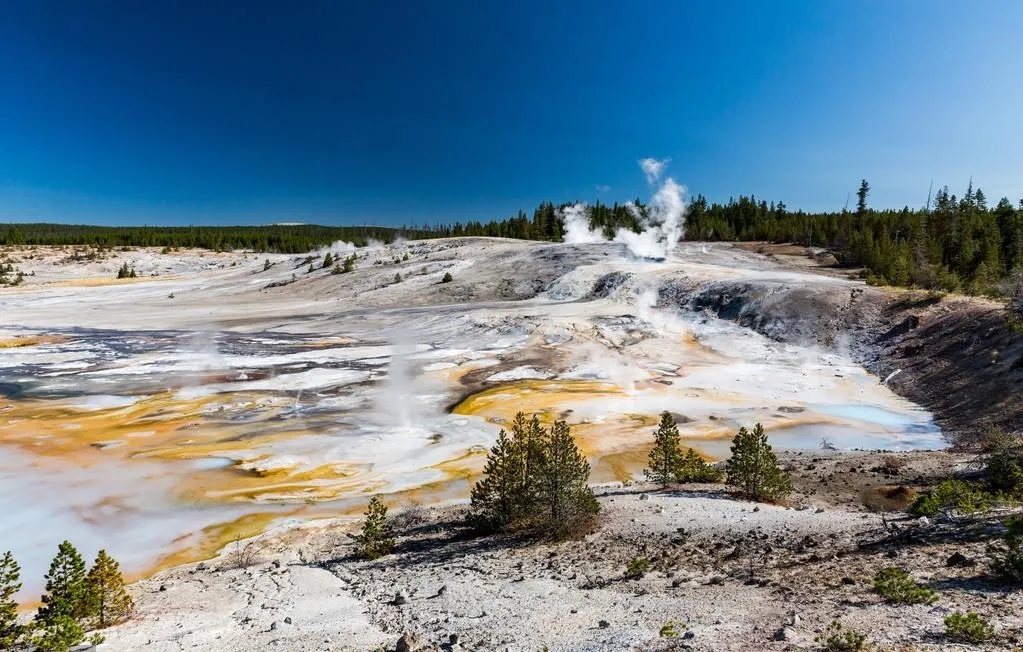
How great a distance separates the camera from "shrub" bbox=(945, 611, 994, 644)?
484 cm

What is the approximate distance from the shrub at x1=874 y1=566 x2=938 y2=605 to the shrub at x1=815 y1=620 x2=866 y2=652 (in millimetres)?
1056

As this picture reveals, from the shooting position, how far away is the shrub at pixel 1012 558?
605cm

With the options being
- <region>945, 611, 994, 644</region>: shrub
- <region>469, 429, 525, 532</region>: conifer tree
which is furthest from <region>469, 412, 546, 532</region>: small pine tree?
<region>945, 611, 994, 644</region>: shrub

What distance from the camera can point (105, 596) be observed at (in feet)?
24.4

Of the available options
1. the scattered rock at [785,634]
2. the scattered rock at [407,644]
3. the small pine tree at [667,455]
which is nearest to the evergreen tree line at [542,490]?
the small pine tree at [667,455]

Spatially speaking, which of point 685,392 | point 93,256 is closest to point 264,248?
point 93,256

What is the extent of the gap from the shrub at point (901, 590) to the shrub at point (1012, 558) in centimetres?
81

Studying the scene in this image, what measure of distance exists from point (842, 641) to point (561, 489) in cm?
526

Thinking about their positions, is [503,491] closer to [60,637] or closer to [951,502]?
[60,637]

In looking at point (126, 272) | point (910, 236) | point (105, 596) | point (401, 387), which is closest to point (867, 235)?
point (910, 236)

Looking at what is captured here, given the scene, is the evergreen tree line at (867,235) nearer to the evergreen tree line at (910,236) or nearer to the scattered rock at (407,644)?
the evergreen tree line at (910,236)

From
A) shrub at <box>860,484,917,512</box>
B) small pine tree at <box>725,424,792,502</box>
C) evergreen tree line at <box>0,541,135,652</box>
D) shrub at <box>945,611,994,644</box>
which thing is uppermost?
shrub at <box>945,611,994,644</box>

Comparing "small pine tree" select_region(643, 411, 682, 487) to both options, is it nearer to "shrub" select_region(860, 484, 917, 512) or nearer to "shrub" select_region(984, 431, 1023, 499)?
"shrub" select_region(860, 484, 917, 512)

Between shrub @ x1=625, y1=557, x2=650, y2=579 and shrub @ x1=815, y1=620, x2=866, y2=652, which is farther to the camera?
shrub @ x1=625, y1=557, x2=650, y2=579
